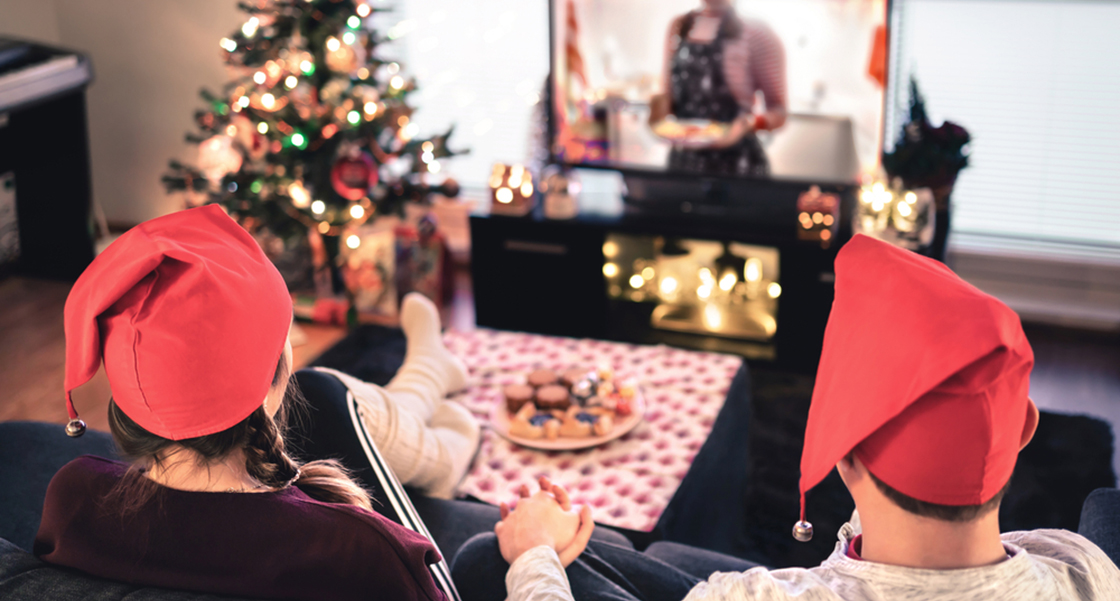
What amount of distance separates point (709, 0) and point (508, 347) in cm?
141

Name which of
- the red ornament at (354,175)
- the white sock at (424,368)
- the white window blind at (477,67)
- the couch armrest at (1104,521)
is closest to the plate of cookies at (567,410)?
the white sock at (424,368)

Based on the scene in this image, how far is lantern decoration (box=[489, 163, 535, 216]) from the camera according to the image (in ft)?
10.8

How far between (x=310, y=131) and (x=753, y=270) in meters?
1.66

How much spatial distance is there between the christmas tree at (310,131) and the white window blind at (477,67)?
510 mm

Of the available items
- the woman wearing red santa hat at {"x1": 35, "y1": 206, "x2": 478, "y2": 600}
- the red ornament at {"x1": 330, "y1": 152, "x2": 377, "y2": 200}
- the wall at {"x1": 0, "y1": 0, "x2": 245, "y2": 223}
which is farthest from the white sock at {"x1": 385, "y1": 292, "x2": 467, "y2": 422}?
the wall at {"x1": 0, "y1": 0, "x2": 245, "y2": 223}

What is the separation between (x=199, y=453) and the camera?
108cm

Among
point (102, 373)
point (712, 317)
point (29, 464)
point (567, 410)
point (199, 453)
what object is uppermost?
point (199, 453)

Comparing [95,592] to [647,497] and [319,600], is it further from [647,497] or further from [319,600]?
[647,497]

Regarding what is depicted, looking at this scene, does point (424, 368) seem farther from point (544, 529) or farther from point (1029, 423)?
point (1029, 423)

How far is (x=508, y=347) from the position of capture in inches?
98.7

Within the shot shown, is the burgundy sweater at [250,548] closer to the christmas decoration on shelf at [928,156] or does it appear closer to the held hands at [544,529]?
the held hands at [544,529]

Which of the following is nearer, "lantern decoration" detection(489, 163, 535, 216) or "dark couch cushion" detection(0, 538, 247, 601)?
"dark couch cushion" detection(0, 538, 247, 601)

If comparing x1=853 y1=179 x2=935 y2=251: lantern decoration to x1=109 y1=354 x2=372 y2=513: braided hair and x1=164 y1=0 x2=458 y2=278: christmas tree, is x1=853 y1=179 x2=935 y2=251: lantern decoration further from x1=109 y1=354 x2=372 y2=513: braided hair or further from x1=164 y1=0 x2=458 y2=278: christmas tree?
x1=109 y1=354 x2=372 y2=513: braided hair

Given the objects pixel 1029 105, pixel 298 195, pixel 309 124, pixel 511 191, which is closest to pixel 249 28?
pixel 309 124
